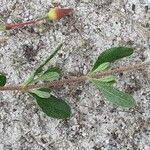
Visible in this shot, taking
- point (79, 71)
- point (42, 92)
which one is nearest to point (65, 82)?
point (42, 92)

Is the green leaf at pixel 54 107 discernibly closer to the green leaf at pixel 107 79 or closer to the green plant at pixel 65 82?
the green plant at pixel 65 82

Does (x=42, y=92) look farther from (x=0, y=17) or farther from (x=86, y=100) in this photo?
(x=0, y=17)

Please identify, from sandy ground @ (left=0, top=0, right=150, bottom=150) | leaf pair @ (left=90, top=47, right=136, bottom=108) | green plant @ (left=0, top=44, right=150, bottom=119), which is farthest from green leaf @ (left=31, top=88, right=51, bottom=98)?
sandy ground @ (left=0, top=0, right=150, bottom=150)

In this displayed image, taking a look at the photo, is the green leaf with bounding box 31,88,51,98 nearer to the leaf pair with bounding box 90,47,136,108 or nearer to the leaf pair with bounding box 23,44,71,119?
the leaf pair with bounding box 23,44,71,119

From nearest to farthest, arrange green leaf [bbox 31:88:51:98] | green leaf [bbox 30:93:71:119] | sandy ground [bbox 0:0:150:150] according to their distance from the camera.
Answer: green leaf [bbox 31:88:51:98]
green leaf [bbox 30:93:71:119]
sandy ground [bbox 0:0:150:150]

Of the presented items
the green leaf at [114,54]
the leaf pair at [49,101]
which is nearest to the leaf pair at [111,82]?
the green leaf at [114,54]

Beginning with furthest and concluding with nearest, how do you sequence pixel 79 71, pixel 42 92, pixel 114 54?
pixel 79 71, pixel 114 54, pixel 42 92

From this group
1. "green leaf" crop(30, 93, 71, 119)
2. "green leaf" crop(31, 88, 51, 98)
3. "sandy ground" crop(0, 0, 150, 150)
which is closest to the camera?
"green leaf" crop(31, 88, 51, 98)

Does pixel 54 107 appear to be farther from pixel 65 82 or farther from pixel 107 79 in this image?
pixel 107 79
